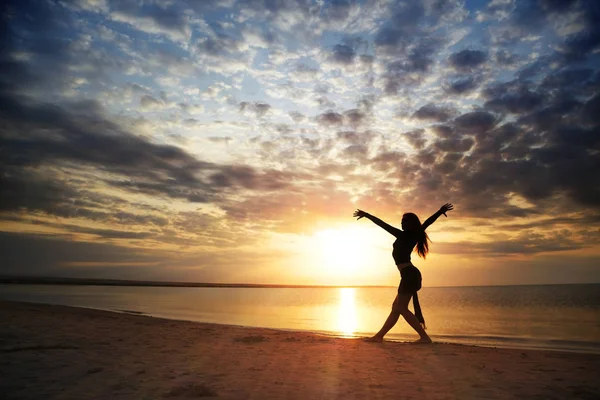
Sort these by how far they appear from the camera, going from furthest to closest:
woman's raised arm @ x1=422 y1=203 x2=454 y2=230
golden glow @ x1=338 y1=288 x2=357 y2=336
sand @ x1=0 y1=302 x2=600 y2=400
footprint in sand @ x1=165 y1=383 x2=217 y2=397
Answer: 1. golden glow @ x1=338 y1=288 x2=357 y2=336
2. woman's raised arm @ x1=422 y1=203 x2=454 y2=230
3. sand @ x1=0 y1=302 x2=600 y2=400
4. footprint in sand @ x1=165 y1=383 x2=217 y2=397

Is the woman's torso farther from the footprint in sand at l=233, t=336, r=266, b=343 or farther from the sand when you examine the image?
the footprint in sand at l=233, t=336, r=266, b=343

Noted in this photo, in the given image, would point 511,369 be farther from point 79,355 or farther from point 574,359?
point 79,355

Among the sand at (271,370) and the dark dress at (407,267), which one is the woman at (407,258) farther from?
the sand at (271,370)

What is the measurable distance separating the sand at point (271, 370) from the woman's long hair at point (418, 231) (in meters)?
2.38

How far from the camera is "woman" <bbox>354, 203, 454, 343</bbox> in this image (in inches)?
397

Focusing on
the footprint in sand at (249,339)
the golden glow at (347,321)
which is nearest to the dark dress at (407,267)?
the footprint in sand at (249,339)

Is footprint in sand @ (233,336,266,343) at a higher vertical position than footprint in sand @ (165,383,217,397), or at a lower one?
lower

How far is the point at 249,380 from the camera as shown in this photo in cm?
606

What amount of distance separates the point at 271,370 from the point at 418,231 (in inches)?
210

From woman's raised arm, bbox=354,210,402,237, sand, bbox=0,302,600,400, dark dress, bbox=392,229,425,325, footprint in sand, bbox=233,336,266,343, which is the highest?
woman's raised arm, bbox=354,210,402,237

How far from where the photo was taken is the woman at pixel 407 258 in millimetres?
10094

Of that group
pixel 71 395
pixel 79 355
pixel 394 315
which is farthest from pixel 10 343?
pixel 394 315

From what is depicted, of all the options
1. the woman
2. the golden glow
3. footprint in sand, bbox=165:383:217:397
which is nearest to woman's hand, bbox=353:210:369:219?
the woman

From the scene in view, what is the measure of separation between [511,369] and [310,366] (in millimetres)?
3620
